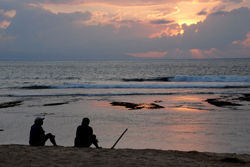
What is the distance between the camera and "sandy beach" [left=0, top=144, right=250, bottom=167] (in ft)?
22.4

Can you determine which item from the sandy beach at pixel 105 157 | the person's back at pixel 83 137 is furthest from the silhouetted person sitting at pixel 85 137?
the sandy beach at pixel 105 157

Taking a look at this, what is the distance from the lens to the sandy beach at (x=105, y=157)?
6812 mm

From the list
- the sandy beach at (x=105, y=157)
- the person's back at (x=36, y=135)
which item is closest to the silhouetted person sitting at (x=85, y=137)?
the sandy beach at (x=105, y=157)

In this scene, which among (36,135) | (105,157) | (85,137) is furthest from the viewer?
(85,137)

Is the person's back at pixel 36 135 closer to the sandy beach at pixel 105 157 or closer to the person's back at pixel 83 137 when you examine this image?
the sandy beach at pixel 105 157

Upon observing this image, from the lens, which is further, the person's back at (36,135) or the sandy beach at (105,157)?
the person's back at (36,135)

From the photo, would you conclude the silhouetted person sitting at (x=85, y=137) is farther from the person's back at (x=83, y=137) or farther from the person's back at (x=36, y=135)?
the person's back at (x=36, y=135)

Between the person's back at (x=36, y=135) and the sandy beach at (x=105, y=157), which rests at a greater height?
the person's back at (x=36, y=135)

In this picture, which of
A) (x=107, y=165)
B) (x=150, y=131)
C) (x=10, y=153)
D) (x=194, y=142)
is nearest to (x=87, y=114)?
(x=150, y=131)

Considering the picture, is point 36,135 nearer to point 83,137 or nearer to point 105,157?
point 83,137

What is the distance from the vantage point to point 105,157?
7461mm

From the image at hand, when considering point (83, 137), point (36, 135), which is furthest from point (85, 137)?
point (36, 135)

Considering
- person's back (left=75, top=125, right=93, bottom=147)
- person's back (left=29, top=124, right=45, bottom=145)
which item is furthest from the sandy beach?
person's back (left=75, top=125, right=93, bottom=147)

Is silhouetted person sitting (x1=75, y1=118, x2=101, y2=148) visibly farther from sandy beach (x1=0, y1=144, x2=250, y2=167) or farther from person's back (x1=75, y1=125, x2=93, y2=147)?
sandy beach (x1=0, y1=144, x2=250, y2=167)
